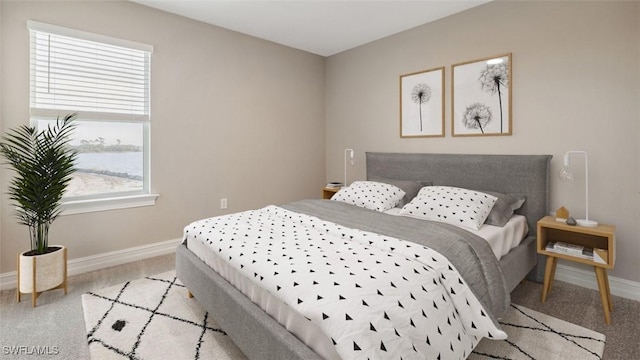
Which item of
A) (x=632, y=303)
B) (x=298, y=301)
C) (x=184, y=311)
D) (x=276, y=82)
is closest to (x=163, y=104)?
(x=276, y=82)

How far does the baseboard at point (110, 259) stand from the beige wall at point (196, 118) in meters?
0.06

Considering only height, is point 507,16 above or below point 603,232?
above

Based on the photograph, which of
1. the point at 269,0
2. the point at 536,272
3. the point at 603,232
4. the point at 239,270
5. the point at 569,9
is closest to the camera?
the point at 239,270

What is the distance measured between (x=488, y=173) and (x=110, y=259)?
3.73 m

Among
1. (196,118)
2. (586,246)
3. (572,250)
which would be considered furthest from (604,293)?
(196,118)

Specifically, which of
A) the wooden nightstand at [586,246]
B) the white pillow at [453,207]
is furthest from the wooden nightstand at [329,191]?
the wooden nightstand at [586,246]

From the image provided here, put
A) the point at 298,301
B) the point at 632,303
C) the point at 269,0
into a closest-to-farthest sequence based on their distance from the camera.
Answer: the point at 298,301, the point at 632,303, the point at 269,0

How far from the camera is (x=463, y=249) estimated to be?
1848 millimetres

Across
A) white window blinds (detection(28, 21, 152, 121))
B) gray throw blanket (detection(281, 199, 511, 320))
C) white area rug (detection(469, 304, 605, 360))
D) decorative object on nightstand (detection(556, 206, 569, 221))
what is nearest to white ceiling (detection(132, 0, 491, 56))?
white window blinds (detection(28, 21, 152, 121))

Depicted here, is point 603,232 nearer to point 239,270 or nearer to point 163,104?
point 239,270

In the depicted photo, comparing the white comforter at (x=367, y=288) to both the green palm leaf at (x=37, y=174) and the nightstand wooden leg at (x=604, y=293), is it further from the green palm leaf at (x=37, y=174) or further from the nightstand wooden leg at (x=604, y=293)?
the green palm leaf at (x=37, y=174)

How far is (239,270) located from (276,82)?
10.1 feet

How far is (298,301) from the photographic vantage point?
1259mm

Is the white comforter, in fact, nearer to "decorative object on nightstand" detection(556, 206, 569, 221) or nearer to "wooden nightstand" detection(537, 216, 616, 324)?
"wooden nightstand" detection(537, 216, 616, 324)
